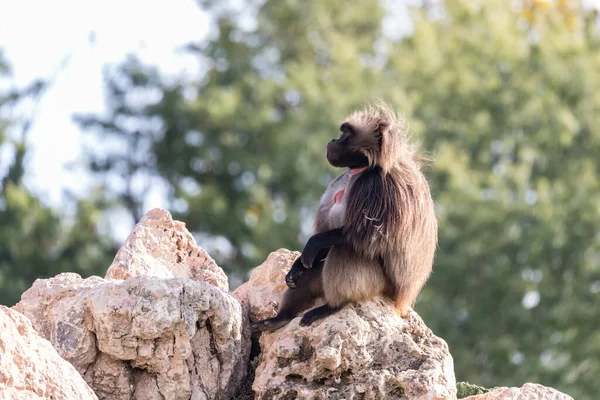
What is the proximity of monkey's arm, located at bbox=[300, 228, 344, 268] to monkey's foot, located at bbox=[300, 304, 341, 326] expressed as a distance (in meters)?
0.40

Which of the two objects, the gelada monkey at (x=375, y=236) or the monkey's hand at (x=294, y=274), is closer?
the gelada monkey at (x=375, y=236)

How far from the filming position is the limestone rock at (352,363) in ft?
22.5

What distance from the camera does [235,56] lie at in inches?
1201

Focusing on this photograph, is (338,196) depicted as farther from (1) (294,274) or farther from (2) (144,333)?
(2) (144,333)

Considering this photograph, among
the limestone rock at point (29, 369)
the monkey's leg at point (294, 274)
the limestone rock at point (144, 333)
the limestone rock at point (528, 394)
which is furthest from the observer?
the monkey's leg at point (294, 274)

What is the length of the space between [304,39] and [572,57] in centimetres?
871

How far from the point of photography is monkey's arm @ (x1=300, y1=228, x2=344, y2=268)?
7.61 m

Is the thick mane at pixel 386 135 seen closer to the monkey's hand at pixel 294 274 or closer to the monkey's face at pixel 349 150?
the monkey's face at pixel 349 150

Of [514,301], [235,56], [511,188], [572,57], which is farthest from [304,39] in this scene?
[514,301]

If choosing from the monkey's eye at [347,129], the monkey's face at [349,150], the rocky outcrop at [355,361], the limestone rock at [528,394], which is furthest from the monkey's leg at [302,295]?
the limestone rock at [528,394]

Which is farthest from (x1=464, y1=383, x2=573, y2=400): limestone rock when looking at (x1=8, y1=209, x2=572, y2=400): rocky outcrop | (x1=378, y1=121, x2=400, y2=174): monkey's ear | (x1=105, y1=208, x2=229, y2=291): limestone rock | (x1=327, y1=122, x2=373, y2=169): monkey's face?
(x1=105, y1=208, x2=229, y2=291): limestone rock

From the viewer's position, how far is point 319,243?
7621 mm

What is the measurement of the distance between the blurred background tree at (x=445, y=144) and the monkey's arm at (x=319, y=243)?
525 inches

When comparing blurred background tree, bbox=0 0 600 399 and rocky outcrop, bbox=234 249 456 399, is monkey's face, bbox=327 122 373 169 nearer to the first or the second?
rocky outcrop, bbox=234 249 456 399
